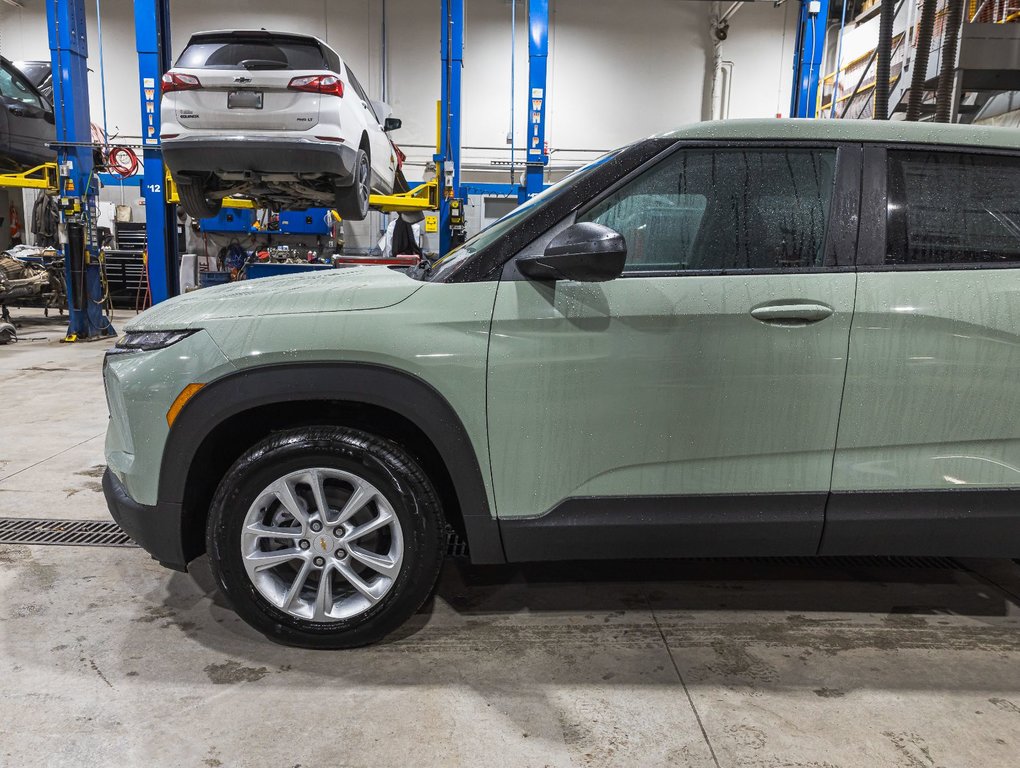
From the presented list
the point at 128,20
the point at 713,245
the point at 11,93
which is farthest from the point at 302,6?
the point at 713,245

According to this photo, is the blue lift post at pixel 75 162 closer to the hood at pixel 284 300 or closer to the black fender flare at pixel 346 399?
the hood at pixel 284 300

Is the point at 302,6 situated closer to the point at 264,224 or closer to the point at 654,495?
the point at 264,224

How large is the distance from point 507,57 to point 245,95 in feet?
42.7

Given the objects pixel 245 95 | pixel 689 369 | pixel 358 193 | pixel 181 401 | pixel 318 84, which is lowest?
pixel 181 401

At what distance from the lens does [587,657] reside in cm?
220

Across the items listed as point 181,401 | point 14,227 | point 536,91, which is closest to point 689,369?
point 181,401

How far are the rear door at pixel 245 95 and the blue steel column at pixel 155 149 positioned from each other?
2061 mm

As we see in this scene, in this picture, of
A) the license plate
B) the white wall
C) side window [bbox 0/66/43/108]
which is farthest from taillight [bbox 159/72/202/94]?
the white wall

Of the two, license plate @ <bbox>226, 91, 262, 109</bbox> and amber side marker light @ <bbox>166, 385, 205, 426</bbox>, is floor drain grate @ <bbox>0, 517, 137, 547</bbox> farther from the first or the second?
license plate @ <bbox>226, 91, 262, 109</bbox>

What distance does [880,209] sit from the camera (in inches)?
84.6

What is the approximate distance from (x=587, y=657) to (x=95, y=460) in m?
3.46

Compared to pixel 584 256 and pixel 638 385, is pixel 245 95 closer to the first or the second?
pixel 584 256

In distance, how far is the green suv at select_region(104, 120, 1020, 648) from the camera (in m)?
2.05

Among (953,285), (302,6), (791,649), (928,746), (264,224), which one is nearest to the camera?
(928,746)
